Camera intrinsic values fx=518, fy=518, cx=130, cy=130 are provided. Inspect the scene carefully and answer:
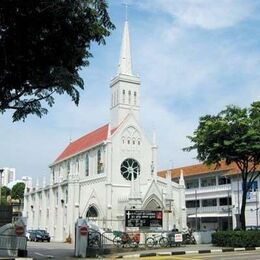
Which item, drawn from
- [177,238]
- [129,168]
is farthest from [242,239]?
[129,168]

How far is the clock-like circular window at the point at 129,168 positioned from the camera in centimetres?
5956

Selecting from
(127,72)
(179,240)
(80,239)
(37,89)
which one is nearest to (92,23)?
(37,89)

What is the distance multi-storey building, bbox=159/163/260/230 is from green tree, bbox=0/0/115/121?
4010cm

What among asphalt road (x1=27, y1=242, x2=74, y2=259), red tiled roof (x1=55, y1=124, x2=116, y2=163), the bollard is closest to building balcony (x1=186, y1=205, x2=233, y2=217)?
red tiled roof (x1=55, y1=124, x2=116, y2=163)

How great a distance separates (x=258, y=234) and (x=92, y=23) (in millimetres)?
18254

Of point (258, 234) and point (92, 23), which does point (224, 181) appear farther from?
point (92, 23)

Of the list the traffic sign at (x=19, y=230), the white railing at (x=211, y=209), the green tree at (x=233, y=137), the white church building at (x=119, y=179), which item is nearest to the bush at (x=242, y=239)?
the green tree at (x=233, y=137)

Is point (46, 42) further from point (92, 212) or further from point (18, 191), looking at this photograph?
point (18, 191)

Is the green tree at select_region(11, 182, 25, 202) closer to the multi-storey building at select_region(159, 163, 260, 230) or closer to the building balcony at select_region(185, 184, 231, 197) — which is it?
the multi-storey building at select_region(159, 163, 260, 230)

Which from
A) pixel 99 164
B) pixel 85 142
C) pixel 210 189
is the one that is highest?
pixel 85 142

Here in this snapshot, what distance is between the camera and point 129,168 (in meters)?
60.2

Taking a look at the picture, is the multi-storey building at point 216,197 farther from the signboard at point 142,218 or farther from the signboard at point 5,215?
the signboard at point 5,215

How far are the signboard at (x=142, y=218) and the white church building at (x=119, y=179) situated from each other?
15195 millimetres

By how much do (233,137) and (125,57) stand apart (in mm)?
35656
